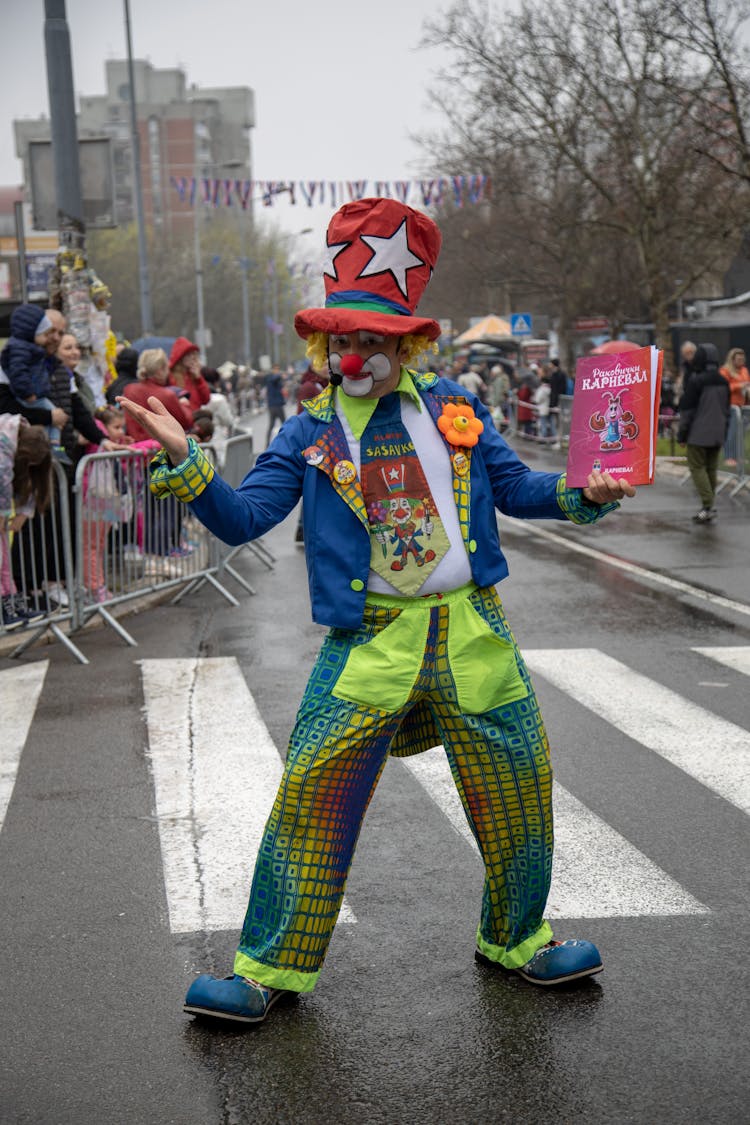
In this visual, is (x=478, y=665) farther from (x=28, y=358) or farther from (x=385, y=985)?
(x=28, y=358)

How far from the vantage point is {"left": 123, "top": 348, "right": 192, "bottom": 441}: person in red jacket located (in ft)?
40.7

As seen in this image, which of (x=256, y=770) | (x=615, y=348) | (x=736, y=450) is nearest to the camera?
(x=256, y=770)

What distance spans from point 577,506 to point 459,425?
0.38m

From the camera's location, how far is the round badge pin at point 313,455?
389cm

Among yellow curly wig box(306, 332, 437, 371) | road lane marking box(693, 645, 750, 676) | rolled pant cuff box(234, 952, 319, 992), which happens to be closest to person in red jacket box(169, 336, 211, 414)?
road lane marking box(693, 645, 750, 676)

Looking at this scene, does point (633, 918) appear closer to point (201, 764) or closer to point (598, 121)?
point (201, 764)

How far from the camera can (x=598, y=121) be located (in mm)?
29750

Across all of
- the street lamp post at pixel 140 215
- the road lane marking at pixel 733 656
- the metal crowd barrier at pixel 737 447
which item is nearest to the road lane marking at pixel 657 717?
the road lane marking at pixel 733 656

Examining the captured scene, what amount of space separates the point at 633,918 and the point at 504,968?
0.59 metres

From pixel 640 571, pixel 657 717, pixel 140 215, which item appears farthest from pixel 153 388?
pixel 140 215

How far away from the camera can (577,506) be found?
12.8 ft

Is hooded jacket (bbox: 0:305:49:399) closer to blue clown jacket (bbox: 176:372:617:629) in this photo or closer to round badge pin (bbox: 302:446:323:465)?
blue clown jacket (bbox: 176:372:617:629)

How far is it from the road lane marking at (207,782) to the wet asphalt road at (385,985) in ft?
0.32

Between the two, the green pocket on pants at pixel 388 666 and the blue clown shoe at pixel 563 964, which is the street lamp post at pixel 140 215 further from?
the blue clown shoe at pixel 563 964
